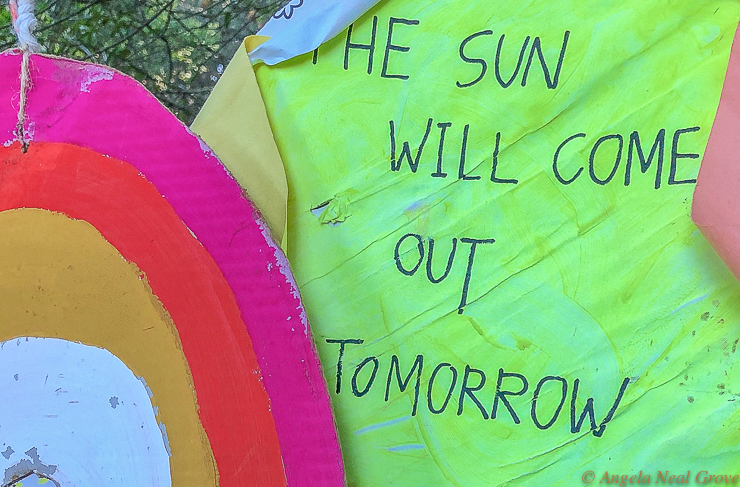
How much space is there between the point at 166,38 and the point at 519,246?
0.74 meters

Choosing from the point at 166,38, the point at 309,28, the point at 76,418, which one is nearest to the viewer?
the point at 76,418

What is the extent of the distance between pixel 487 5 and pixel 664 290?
1.14ft

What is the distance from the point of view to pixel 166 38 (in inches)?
37.8

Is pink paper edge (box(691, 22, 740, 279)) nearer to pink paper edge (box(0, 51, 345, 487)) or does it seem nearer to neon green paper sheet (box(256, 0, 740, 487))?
neon green paper sheet (box(256, 0, 740, 487))

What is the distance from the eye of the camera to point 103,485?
0.49m

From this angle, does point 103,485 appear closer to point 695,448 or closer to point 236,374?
point 236,374

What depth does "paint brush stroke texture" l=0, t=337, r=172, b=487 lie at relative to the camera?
0.48 m

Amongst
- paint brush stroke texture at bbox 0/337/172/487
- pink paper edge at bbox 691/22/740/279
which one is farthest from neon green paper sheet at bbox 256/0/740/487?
paint brush stroke texture at bbox 0/337/172/487

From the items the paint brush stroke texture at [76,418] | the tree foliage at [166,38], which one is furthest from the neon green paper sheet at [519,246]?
the tree foliage at [166,38]

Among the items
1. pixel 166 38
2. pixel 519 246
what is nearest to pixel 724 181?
pixel 519 246

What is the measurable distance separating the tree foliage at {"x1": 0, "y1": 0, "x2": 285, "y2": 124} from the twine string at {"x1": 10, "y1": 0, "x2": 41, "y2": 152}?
42 cm

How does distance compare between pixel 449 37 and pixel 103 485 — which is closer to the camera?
pixel 103 485

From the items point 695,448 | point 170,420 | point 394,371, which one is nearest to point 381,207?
point 394,371

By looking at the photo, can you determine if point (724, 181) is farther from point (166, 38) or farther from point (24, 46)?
point (166, 38)
